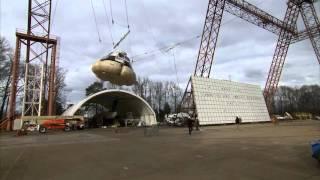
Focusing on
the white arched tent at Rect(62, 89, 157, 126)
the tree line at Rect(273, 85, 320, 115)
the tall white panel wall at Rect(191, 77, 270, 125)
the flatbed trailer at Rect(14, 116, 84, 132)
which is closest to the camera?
the flatbed trailer at Rect(14, 116, 84, 132)

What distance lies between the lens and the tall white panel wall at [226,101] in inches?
1802

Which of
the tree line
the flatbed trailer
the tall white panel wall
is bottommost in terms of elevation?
the flatbed trailer

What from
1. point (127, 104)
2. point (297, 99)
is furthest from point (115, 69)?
point (297, 99)

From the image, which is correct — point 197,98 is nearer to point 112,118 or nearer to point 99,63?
point 99,63

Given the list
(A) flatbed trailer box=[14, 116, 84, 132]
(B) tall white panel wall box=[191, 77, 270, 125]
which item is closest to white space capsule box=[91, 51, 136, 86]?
(B) tall white panel wall box=[191, 77, 270, 125]

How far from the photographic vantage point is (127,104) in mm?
63094

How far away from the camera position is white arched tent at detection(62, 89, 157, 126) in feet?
184

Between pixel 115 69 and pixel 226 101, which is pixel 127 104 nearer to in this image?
pixel 226 101

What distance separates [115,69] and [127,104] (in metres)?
29.5

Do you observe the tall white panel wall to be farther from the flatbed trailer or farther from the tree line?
the tree line

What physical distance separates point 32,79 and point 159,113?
44.9 meters

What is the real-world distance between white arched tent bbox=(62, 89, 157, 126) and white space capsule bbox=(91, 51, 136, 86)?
1802 centimetres

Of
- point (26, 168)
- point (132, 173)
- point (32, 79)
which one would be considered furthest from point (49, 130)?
point (132, 173)

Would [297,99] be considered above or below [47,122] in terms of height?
above
